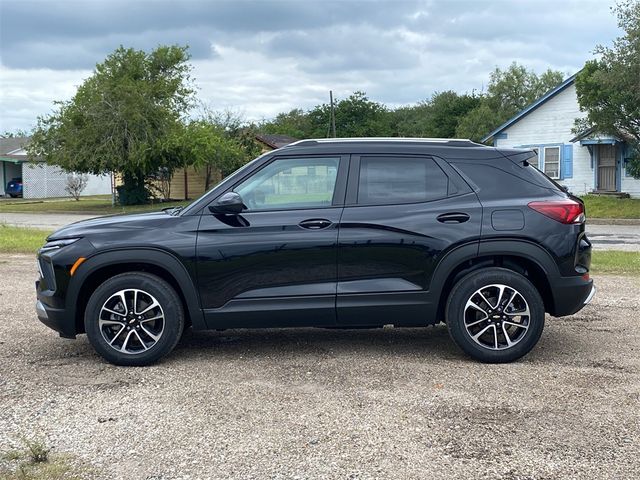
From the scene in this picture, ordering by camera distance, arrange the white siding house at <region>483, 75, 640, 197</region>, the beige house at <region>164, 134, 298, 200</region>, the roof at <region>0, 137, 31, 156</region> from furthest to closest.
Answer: the roof at <region>0, 137, 31, 156</region>, the beige house at <region>164, 134, 298, 200</region>, the white siding house at <region>483, 75, 640, 197</region>

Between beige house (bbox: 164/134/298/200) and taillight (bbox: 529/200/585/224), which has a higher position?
beige house (bbox: 164/134/298/200)

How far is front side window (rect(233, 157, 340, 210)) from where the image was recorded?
5.71m

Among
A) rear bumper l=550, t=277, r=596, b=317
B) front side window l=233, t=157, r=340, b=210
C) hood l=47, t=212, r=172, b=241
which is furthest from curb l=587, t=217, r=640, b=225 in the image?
hood l=47, t=212, r=172, b=241

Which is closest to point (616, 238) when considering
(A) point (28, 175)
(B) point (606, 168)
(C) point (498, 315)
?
(C) point (498, 315)

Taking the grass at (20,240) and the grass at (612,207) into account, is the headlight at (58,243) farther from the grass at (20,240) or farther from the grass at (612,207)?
the grass at (612,207)

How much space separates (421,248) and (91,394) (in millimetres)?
2771

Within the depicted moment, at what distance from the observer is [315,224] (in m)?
5.59

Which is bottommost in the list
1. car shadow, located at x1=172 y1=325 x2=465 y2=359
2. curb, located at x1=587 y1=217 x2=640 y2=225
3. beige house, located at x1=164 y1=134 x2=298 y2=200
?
car shadow, located at x1=172 y1=325 x2=465 y2=359

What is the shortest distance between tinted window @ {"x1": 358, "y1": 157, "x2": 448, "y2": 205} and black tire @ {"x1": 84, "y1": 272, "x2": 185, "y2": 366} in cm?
182

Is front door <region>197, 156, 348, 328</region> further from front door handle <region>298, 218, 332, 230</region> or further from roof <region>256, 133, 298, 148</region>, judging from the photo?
roof <region>256, 133, 298, 148</region>

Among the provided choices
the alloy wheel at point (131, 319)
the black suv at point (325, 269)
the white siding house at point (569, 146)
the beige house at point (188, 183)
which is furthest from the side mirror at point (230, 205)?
the beige house at point (188, 183)

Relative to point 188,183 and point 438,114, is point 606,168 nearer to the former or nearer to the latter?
point 188,183

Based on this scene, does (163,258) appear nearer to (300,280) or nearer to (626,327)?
(300,280)

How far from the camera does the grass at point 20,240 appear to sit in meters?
14.6
